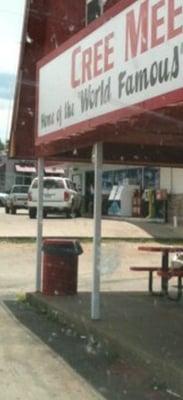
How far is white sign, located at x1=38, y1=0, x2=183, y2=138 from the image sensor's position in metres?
6.74

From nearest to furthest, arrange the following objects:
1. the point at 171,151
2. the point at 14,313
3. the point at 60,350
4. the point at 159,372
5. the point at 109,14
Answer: the point at 159,372 < the point at 109,14 < the point at 60,350 < the point at 14,313 < the point at 171,151

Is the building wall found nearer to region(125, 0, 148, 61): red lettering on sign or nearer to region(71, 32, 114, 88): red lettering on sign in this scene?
region(71, 32, 114, 88): red lettering on sign

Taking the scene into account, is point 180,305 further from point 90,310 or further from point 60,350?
point 60,350

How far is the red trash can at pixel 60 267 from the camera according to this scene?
11828mm

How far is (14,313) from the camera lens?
36.7 ft

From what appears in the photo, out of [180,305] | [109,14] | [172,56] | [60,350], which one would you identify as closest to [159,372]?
[60,350]

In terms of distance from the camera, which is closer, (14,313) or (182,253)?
(14,313)

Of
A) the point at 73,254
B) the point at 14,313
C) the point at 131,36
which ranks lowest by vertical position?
the point at 14,313

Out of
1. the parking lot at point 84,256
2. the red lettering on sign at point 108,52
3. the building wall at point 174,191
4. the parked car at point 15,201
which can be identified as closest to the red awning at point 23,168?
the parked car at point 15,201

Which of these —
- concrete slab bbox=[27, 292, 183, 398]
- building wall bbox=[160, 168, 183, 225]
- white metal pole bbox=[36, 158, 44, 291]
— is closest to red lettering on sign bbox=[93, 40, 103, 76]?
concrete slab bbox=[27, 292, 183, 398]

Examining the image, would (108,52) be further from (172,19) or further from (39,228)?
(39,228)

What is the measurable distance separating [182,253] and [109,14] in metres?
5.14

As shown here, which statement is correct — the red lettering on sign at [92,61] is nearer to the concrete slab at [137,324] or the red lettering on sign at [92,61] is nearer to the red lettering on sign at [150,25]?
the red lettering on sign at [150,25]

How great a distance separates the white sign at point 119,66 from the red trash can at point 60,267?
1.76 meters
